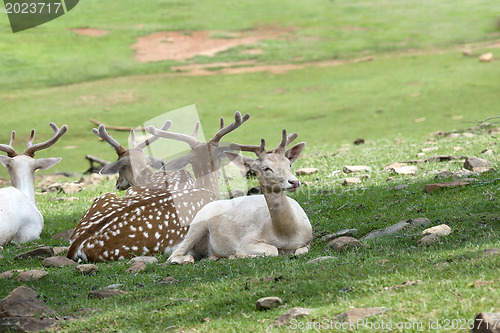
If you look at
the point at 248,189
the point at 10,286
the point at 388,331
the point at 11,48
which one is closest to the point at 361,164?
the point at 248,189

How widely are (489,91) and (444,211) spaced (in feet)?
42.6

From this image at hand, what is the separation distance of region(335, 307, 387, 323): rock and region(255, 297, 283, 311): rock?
0.58m

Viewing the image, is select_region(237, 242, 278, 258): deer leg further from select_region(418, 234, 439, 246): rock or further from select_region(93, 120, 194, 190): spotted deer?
select_region(93, 120, 194, 190): spotted deer

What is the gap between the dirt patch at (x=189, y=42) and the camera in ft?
89.7

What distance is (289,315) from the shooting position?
4773 millimetres

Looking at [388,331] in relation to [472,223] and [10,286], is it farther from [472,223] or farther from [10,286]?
[10,286]

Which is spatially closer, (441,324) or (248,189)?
(441,324)

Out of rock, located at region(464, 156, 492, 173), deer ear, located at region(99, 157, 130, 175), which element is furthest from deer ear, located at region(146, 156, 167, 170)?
rock, located at region(464, 156, 492, 173)

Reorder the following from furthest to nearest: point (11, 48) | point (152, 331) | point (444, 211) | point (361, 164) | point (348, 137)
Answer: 1. point (11, 48)
2. point (348, 137)
3. point (361, 164)
4. point (444, 211)
5. point (152, 331)

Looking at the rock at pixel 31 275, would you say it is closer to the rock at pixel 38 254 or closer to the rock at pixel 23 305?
the rock at pixel 23 305

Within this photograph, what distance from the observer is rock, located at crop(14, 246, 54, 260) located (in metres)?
7.68

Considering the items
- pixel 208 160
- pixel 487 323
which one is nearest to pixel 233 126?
pixel 208 160

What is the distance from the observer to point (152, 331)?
502 centimetres

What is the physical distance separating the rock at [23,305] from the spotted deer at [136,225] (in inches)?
74.7
